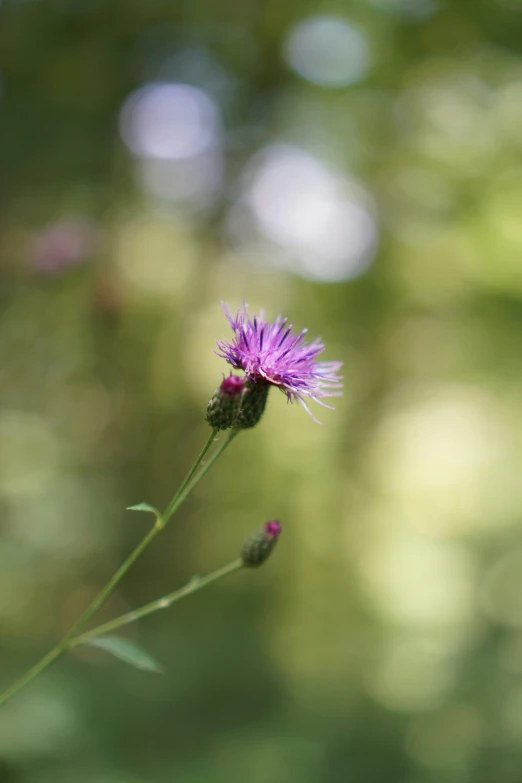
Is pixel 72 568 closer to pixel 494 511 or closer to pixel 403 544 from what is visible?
pixel 403 544

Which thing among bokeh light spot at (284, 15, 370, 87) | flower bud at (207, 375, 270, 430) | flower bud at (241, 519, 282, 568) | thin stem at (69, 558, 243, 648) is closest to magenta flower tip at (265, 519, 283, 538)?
flower bud at (241, 519, 282, 568)

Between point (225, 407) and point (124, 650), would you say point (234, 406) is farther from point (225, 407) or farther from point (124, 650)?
point (124, 650)

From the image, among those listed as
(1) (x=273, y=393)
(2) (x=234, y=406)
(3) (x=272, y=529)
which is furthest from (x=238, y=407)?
(1) (x=273, y=393)

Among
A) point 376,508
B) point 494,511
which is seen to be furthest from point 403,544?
point 494,511

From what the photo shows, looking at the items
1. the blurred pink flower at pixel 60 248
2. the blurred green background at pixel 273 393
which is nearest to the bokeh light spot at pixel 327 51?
the blurred green background at pixel 273 393

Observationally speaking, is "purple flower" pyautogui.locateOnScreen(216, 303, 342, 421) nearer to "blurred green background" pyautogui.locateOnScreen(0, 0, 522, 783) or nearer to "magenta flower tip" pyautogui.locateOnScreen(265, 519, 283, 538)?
"magenta flower tip" pyautogui.locateOnScreen(265, 519, 283, 538)

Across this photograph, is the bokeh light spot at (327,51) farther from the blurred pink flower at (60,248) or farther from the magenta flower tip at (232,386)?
the magenta flower tip at (232,386)
